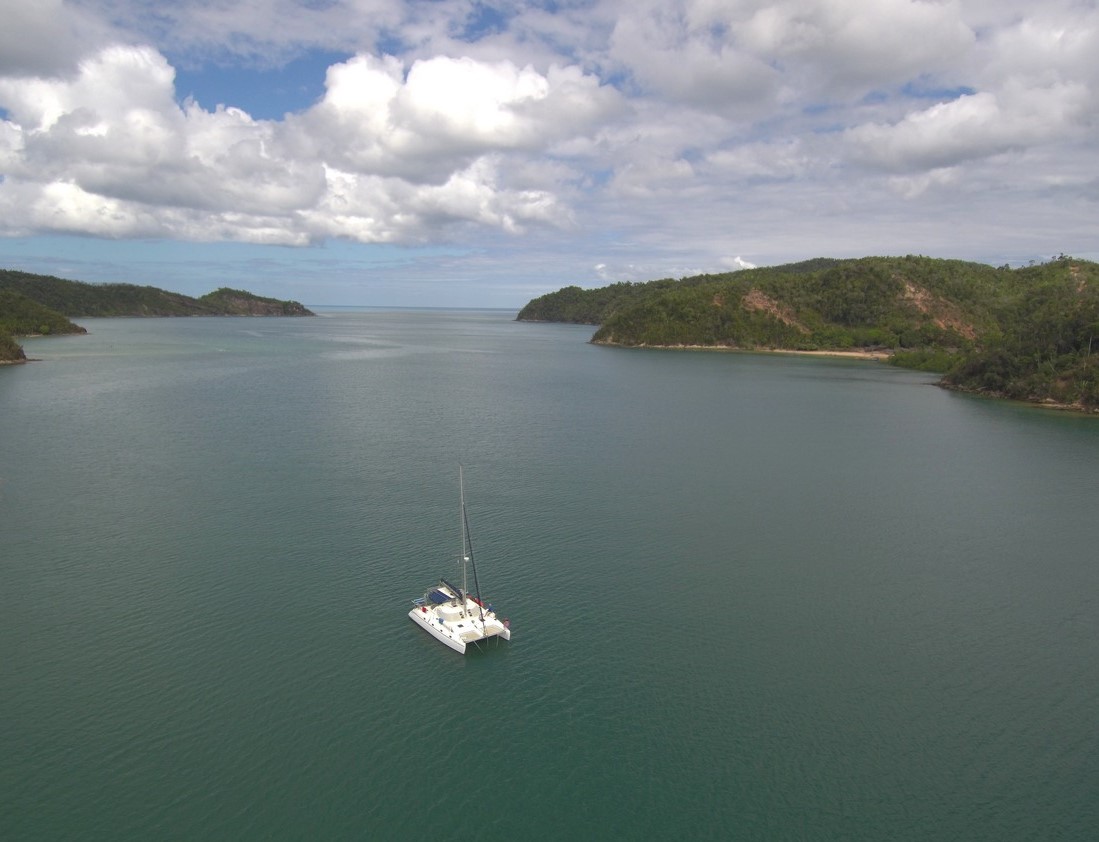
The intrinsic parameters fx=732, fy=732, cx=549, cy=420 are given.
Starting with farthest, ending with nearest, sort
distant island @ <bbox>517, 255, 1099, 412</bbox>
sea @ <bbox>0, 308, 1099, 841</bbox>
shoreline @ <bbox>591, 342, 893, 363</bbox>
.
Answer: distant island @ <bbox>517, 255, 1099, 412</bbox>, shoreline @ <bbox>591, 342, 893, 363</bbox>, sea @ <bbox>0, 308, 1099, 841</bbox>

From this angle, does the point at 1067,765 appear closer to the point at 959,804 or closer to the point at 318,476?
the point at 959,804

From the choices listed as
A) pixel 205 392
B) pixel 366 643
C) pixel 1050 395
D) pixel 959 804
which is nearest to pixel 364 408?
pixel 205 392

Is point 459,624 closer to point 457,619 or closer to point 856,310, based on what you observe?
point 457,619

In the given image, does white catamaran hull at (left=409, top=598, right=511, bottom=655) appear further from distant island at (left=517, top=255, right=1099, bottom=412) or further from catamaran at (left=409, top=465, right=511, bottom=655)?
distant island at (left=517, top=255, right=1099, bottom=412)

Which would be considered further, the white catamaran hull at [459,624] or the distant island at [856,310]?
the distant island at [856,310]

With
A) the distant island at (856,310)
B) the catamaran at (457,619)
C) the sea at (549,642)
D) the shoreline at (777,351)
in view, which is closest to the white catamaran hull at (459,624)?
the catamaran at (457,619)

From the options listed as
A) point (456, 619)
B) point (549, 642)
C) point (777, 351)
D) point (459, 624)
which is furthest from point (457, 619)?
point (777, 351)

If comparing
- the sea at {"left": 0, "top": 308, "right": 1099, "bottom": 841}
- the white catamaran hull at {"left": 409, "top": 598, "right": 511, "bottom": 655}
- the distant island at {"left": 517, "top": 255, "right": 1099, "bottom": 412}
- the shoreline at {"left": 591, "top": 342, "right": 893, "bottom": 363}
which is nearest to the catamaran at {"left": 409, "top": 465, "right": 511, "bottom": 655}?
the white catamaran hull at {"left": 409, "top": 598, "right": 511, "bottom": 655}

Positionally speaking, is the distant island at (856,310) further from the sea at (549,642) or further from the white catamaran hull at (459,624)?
the white catamaran hull at (459,624)
